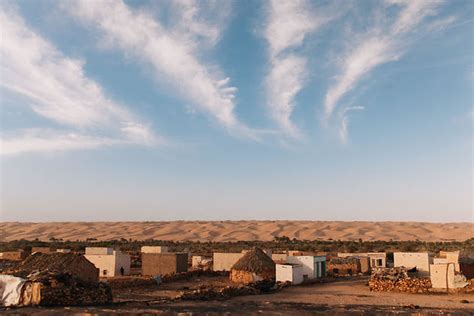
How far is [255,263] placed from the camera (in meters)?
28.4

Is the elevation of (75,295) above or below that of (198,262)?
above

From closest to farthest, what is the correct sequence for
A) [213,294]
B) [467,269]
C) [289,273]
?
[213,294], [467,269], [289,273]

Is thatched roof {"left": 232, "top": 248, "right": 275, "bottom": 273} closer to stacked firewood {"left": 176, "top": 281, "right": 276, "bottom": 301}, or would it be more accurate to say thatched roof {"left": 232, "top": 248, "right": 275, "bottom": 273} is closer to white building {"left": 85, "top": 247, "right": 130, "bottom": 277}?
stacked firewood {"left": 176, "top": 281, "right": 276, "bottom": 301}

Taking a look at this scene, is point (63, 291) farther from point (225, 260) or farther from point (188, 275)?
point (225, 260)

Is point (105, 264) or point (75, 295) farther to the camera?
point (105, 264)

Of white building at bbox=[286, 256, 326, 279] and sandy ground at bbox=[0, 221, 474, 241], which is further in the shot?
sandy ground at bbox=[0, 221, 474, 241]

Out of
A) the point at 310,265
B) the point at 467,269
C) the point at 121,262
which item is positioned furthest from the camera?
the point at 121,262

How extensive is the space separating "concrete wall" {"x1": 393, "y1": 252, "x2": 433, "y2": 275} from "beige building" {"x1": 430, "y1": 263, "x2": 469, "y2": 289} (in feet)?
20.8

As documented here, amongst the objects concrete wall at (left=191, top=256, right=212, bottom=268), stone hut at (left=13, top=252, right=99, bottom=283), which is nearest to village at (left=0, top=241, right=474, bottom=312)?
stone hut at (left=13, top=252, right=99, bottom=283)

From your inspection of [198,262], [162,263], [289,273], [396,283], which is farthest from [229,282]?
[198,262]

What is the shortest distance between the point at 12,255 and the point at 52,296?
30.4 metres

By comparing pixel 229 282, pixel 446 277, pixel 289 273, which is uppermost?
pixel 446 277

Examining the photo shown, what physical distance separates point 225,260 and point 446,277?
54.3ft

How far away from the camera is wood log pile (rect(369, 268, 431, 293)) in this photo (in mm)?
24500
